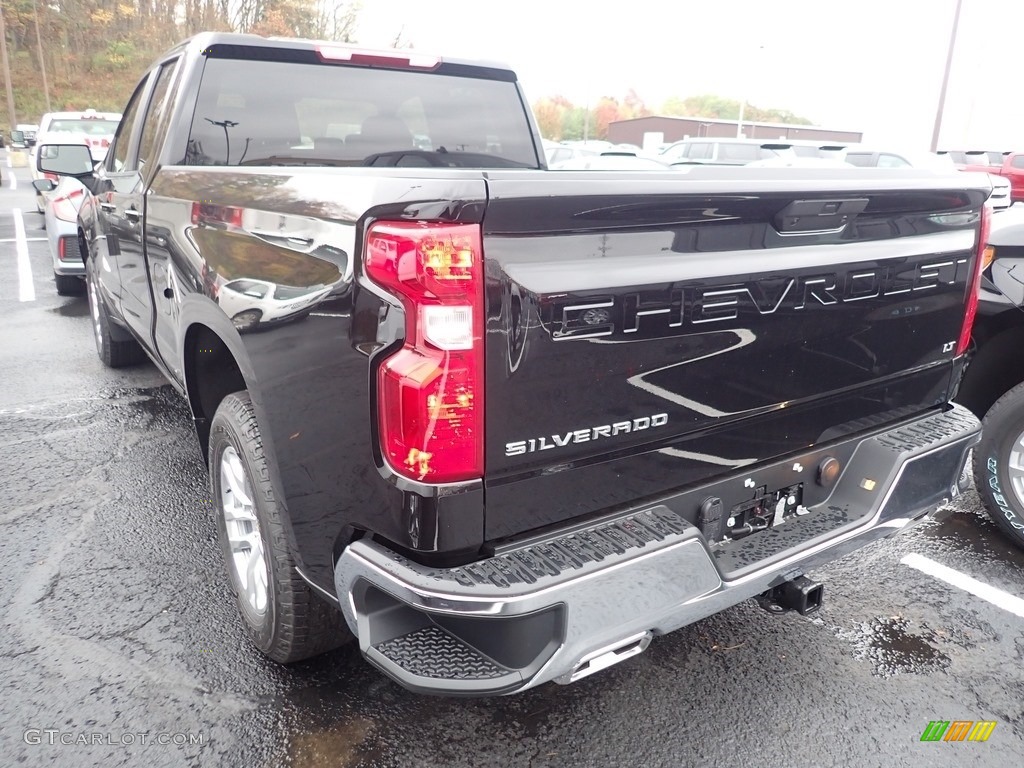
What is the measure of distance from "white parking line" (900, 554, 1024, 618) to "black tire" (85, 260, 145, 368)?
5.10 metres

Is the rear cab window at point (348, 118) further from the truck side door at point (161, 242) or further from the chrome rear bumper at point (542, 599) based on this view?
the chrome rear bumper at point (542, 599)

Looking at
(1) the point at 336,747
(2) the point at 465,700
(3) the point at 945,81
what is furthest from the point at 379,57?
(3) the point at 945,81

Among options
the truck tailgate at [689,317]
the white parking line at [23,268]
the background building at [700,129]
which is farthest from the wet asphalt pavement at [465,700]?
the background building at [700,129]

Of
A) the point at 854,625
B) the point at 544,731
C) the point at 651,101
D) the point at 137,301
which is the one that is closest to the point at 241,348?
the point at 544,731

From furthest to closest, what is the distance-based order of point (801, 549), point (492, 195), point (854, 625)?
point (854, 625) → point (801, 549) → point (492, 195)

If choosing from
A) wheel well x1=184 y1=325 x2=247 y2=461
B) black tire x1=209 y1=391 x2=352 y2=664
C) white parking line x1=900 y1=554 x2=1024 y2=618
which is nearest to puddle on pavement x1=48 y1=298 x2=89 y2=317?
wheel well x1=184 y1=325 x2=247 y2=461

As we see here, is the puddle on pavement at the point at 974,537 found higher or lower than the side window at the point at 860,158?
lower

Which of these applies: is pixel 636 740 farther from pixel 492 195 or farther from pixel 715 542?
pixel 492 195

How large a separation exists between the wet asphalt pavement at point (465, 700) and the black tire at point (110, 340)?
212 centimetres

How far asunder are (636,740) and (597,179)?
1649 millimetres

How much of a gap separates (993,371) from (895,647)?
1.56 m

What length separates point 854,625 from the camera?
9.51 ft

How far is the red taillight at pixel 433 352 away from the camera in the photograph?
158cm

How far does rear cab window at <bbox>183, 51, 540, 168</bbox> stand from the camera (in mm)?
3350
